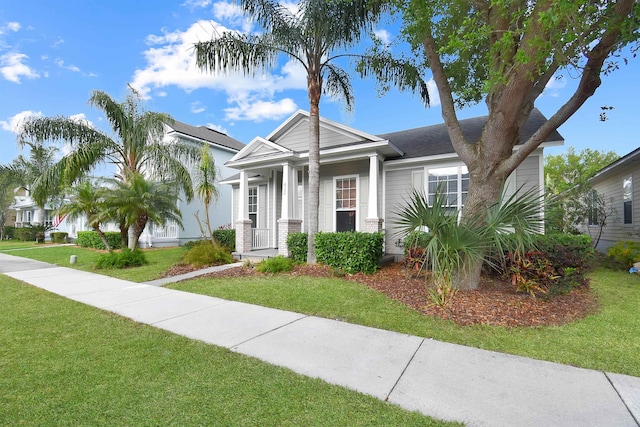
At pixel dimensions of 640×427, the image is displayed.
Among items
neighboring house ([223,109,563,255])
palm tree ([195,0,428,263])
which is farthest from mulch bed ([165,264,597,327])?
palm tree ([195,0,428,263])

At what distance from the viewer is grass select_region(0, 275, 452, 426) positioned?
7.66 ft

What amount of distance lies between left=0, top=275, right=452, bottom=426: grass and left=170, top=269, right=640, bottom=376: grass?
77.0 inches

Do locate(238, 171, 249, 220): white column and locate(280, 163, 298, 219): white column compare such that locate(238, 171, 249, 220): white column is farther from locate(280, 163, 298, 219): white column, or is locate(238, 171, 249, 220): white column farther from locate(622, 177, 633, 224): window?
locate(622, 177, 633, 224): window

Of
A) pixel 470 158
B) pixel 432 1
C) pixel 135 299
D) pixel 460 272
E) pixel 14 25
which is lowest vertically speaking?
pixel 135 299

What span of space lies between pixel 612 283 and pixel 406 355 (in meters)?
7.21

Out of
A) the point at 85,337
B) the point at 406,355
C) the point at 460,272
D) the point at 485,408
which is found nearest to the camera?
the point at 485,408

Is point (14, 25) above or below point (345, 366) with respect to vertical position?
above

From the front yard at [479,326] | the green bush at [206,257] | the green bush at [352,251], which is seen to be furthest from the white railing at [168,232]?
the green bush at [352,251]

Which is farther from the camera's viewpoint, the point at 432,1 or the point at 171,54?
the point at 171,54

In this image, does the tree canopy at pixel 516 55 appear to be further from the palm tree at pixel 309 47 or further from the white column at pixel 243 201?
the white column at pixel 243 201

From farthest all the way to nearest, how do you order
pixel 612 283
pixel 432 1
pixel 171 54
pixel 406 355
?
1. pixel 171 54
2. pixel 612 283
3. pixel 432 1
4. pixel 406 355

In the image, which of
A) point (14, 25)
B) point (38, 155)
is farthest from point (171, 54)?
point (38, 155)

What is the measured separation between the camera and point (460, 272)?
585 cm

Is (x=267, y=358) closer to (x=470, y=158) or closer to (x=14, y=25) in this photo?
(x=470, y=158)
